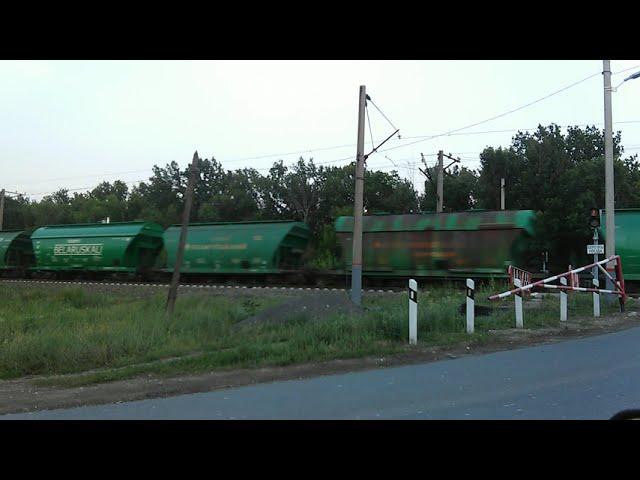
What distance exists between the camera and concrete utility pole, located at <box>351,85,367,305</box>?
1739 cm

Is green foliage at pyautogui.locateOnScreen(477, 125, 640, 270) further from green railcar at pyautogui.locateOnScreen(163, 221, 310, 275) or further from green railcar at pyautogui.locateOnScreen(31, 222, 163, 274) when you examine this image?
green railcar at pyautogui.locateOnScreen(31, 222, 163, 274)

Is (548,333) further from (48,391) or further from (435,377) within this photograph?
(48,391)

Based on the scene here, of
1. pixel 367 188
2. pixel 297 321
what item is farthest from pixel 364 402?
pixel 367 188

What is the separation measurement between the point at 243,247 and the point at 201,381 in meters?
22.5

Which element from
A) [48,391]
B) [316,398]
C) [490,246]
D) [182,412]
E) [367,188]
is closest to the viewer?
[182,412]

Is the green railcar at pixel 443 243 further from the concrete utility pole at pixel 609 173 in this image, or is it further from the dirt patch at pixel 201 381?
the dirt patch at pixel 201 381

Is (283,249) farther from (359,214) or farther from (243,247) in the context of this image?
(359,214)

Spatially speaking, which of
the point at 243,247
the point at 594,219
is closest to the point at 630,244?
the point at 594,219

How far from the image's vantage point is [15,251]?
38.9 meters

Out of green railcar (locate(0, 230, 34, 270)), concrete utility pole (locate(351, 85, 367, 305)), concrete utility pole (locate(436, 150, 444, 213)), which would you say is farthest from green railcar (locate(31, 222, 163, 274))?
concrete utility pole (locate(351, 85, 367, 305))

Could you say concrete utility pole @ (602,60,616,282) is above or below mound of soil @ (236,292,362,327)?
above

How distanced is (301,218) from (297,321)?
156 ft

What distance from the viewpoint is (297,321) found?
12344 mm

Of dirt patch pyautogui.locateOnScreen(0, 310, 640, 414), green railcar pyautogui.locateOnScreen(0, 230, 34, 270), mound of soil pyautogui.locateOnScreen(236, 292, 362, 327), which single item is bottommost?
dirt patch pyautogui.locateOnScreen(0, 310, 640, 414)
